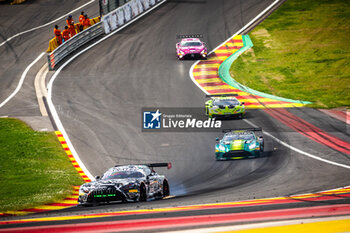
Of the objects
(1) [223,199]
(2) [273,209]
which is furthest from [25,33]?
(2) [273,209]

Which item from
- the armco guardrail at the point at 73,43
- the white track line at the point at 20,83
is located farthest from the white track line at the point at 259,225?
the armco guardrail at the point at 73,43

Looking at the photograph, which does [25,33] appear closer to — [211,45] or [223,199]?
[211,45]

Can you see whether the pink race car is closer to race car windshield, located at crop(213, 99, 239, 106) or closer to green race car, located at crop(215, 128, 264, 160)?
race car windshield, located at crop(213, 99, 239, 106)

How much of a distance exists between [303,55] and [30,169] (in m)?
26.7

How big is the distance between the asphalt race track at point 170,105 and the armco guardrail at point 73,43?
4.25 ft

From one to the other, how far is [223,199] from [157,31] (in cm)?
3333

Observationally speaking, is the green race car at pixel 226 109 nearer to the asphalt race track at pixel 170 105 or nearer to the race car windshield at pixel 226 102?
the race car windshield at pixel 226 102

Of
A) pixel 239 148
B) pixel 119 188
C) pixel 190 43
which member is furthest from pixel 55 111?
pixel 119 188

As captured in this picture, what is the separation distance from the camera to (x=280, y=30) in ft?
165

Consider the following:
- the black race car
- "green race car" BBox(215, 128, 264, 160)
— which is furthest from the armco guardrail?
the black race car

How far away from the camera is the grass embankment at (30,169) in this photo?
21031mm

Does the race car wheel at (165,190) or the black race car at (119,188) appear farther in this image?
the race car wheel at (165,190)

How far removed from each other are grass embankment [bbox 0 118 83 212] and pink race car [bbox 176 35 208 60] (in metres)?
15.7

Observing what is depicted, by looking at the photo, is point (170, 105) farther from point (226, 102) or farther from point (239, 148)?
point (239, 148)
